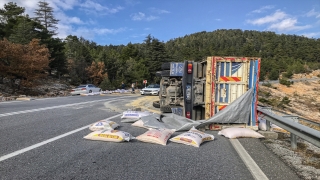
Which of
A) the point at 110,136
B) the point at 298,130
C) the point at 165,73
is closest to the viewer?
the point at 298,130

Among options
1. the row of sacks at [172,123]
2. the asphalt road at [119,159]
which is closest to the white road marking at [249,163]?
the asphalt road at [119,159]

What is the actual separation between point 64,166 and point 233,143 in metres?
3.73

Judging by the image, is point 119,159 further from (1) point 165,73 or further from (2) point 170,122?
(1) point 165,73

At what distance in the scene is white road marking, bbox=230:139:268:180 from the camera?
11.9 ft

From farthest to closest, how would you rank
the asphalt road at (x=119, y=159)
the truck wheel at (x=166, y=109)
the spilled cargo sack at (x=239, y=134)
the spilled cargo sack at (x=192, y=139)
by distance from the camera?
the truck wheel at (x=166, y=109) → the spilled cargo sack at (x=239, y=134) → the spilled cargo sack at (x=192, y=139) → the asphalt road at (x=119, y=159)

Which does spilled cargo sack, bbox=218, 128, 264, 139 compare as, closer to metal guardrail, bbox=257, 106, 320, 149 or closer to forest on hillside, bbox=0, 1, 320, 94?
metal guardrail, bbox=257, 106, 320, 149

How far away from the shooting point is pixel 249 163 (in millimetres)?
4238

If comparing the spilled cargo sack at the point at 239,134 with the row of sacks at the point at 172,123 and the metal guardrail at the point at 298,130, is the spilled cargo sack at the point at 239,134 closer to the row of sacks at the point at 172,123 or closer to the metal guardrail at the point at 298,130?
the row of sacks at the point at 172,123

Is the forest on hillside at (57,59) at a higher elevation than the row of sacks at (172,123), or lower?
higher

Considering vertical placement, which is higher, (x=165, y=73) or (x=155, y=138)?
(x=165, y=73)

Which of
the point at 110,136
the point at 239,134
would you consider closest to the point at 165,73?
the point at 239,134

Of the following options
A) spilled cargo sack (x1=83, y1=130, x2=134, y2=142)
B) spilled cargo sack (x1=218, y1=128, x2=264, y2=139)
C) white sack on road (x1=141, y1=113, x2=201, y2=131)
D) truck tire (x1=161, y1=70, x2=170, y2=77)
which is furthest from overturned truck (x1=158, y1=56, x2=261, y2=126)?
spilled cargo sack (x1=83, y1=130, x2=134, y2=142)

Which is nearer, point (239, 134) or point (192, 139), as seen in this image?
point (192, 139)

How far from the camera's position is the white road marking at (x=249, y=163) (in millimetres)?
3635
